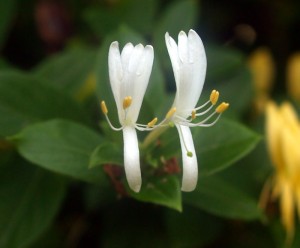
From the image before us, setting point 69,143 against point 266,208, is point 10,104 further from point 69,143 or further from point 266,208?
point 266,208

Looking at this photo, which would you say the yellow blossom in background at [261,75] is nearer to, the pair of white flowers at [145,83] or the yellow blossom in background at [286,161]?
the yellow blossom in background at [286,161]

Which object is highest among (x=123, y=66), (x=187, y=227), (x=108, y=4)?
(x=123, y=66)

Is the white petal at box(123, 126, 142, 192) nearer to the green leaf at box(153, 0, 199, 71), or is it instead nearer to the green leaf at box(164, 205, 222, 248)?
the green leaf at box(164, 205, 222, 248)

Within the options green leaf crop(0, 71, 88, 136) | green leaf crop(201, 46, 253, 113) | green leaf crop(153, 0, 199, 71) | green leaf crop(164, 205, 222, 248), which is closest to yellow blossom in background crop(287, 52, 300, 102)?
green leaf crop(201, 46, 253, 113)

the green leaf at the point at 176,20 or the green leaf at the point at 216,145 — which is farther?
the green leaf at the point at 176,20

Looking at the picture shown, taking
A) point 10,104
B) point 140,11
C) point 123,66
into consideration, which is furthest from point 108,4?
point 123,66

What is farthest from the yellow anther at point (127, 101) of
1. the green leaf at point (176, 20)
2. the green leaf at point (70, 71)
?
the green leaf at point (176, 20)
